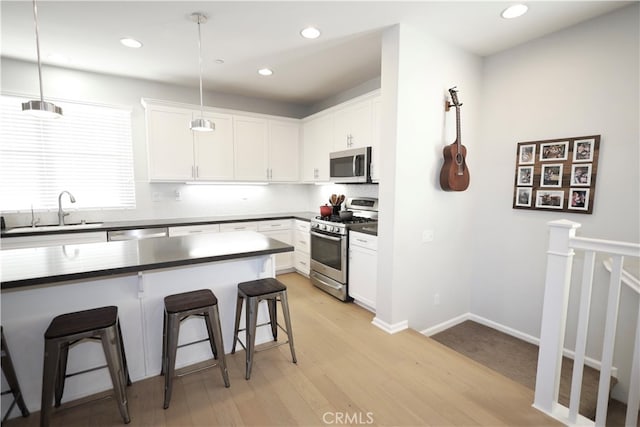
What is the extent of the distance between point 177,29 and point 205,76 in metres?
1.19

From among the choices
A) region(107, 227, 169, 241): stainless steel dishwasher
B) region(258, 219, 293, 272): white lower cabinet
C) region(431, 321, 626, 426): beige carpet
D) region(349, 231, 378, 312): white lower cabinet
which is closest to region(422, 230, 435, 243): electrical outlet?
region(349, 231, 378, 312): white lower cabinet

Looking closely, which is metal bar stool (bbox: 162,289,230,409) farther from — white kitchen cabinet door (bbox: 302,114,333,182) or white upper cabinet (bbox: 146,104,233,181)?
white kitchen cabinet door (bbox: 302,114,333,182)

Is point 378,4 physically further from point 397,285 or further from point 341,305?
point 341,305

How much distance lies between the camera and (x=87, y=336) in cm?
159

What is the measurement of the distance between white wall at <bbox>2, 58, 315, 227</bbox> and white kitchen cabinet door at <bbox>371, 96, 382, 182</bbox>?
2.13m

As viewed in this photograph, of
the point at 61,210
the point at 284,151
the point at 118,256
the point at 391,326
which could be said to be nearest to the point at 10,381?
the point at 118,256

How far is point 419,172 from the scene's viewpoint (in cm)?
278

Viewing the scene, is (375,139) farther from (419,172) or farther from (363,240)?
(363,240)

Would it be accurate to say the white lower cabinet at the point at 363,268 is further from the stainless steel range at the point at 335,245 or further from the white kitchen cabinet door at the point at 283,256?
the white kitchen cabinet door at the point at 283,256

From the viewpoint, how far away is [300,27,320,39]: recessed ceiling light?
8.51 ft

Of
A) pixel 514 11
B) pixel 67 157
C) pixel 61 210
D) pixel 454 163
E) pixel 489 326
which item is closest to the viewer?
pixel 514 11

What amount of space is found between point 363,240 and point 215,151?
8.18ft

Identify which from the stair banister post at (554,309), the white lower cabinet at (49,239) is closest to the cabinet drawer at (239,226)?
the white lower cabinet at (49,239)

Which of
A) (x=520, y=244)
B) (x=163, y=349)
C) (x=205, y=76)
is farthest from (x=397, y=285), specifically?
(x=205, y=76)
